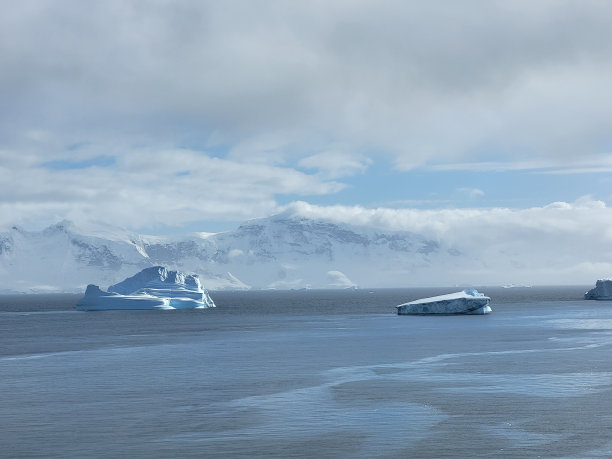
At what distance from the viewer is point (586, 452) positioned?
95.8 ft

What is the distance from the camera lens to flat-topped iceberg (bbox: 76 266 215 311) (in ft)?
531

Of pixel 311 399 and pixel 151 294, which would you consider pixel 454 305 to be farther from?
pixel 311 399

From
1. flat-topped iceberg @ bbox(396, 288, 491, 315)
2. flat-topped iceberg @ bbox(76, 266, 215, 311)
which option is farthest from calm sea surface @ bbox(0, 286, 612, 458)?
flat-topped iceberg @ bbox(76, 266, 215, 311)

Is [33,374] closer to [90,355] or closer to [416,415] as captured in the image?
[90,355]

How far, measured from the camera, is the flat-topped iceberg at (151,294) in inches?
6368

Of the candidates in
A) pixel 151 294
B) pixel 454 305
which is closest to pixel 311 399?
pixel 454 305

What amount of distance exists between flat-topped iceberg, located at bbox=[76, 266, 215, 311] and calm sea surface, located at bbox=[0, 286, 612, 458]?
8450cm

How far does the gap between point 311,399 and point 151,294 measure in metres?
131

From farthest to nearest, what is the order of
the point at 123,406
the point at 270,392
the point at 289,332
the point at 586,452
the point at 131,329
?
the point at 131,329 → the point at 289,332 → the point at 270,392 → the point at 123,406 → the point at 586,452

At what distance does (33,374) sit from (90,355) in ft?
41.5

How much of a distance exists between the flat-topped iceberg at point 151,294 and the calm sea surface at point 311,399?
8450 cm

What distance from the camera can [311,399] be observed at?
41.2 m

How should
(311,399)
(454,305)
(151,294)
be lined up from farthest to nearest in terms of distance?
(151,294) < (454,305) < (311,399)

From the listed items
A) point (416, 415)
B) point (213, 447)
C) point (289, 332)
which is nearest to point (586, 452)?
point (416, 415)
